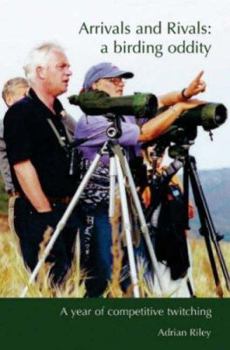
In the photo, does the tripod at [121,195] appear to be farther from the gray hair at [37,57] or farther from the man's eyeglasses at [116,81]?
the gray hair at [37,57]

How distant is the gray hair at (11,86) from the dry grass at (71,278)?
798mm

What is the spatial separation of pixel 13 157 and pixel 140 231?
83 cm

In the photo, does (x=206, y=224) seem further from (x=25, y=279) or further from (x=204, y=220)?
(x=25, y=279)

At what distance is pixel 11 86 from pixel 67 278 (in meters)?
1.13

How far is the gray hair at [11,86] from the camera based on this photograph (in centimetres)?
361

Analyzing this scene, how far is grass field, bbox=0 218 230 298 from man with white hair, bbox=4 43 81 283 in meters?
0.05

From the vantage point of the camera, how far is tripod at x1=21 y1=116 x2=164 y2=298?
349 centimetres

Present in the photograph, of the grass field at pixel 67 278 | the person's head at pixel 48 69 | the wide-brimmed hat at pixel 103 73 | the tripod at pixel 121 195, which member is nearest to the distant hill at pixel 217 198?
the grass field at pixel 67 278

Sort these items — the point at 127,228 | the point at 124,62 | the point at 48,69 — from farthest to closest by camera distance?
the point at 48,69
the point at 124,62
the point at 127,228

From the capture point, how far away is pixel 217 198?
12.0ft
